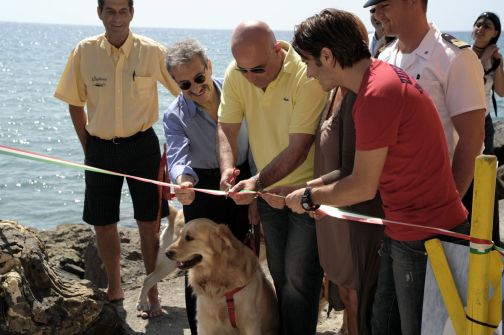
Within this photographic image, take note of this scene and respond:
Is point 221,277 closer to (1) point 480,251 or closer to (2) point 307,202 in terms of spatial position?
(2) point 307,202

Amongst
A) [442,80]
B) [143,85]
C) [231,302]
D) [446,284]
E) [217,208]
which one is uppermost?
[442,80]

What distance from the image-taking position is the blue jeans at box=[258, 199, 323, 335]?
411 cm

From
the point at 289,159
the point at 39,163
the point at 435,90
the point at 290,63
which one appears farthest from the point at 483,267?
the point at 39,163

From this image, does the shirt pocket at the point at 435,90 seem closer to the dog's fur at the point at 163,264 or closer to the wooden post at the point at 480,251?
the wooden post at the point at 480,251

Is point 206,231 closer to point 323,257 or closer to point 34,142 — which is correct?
point 323,257

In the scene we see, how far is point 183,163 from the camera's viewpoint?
4547 millimetres

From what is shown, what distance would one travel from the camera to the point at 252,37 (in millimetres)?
3816

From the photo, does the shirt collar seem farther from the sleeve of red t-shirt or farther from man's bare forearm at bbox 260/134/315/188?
the sleeve of red t-shirt

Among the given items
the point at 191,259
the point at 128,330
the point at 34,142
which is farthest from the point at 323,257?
the point at 34,142

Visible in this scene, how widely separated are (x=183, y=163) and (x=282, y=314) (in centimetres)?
113

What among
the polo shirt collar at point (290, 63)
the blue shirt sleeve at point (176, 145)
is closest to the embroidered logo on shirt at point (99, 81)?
the blue shirt sleeve at point (176, 145)

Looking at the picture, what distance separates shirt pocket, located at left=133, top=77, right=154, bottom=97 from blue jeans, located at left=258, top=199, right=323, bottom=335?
176cm

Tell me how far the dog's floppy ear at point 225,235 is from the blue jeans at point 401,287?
123 cm

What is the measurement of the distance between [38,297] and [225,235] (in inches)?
53.0
